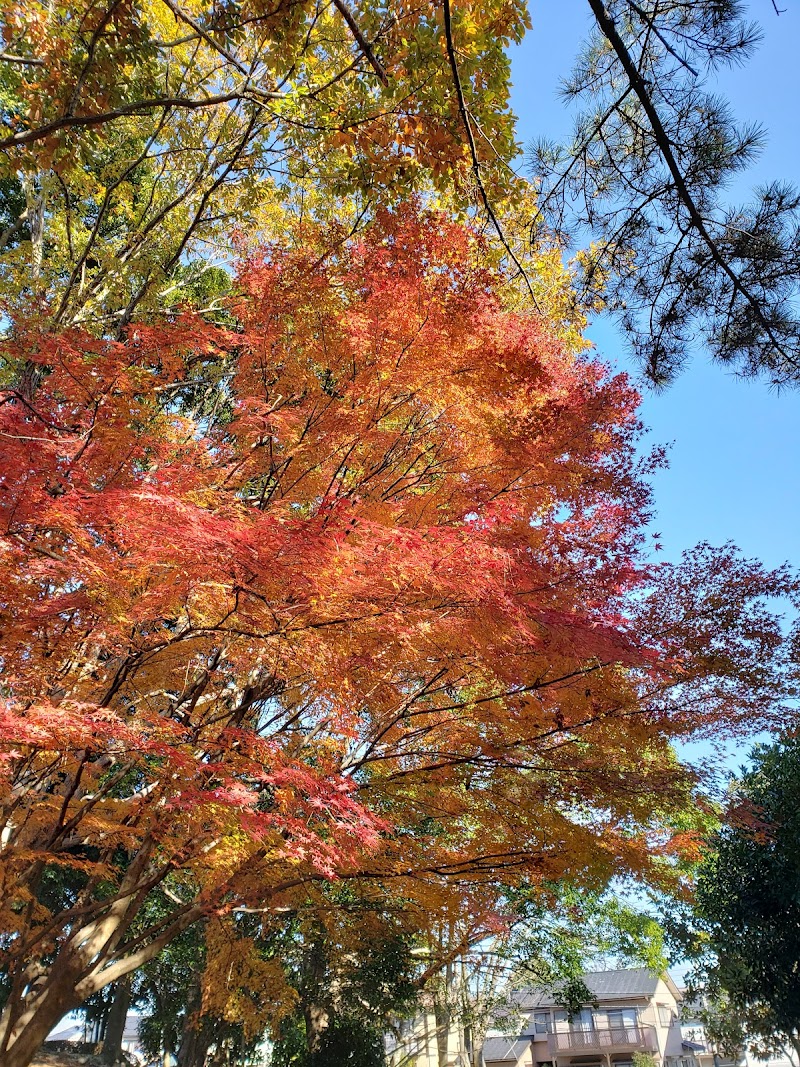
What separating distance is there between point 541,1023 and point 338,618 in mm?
33760

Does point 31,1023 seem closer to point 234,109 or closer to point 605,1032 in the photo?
point 234,109

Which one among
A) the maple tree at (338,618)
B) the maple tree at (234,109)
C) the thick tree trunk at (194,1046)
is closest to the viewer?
the maple tree at (234,109)

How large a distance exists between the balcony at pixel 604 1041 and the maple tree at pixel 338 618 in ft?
88.1

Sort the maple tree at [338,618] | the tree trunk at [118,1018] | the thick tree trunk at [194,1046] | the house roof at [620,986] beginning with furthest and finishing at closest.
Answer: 1. the house roof at [620,986]
2. the tree trunk at [118,1018]
3. the thick tree trunk at [194,1046]
4. the maple tree at [338,618]

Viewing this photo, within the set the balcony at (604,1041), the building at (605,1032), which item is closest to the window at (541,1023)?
the building at (605,1032)

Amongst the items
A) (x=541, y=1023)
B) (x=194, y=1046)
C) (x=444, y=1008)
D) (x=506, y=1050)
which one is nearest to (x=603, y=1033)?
(x=541, y=1023)

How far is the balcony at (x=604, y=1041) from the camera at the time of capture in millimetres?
29266

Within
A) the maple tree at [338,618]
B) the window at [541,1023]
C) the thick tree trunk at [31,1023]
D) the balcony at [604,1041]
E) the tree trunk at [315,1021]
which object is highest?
the maple tree at [338,618]

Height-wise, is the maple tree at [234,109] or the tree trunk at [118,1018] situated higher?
the maple tree at [234,109]

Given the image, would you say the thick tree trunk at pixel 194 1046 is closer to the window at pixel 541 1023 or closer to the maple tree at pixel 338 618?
the maple tree at pixel 338 618

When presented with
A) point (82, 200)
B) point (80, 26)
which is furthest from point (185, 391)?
point (80, 26)

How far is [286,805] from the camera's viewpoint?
6117 millimetres

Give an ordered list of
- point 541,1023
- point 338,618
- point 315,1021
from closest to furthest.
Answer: point 338,618, point 315,1021, point 541,1023

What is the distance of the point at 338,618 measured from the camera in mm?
5695
